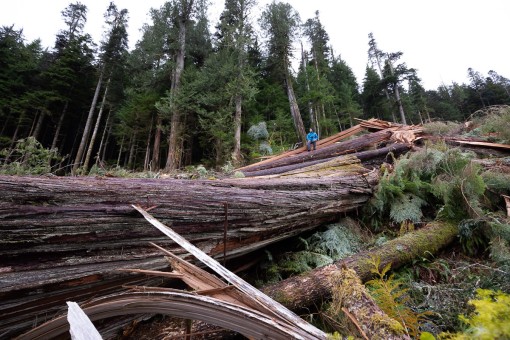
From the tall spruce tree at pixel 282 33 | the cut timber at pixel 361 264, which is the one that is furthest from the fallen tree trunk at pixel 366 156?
the tall spruce tree at pixel 282 33

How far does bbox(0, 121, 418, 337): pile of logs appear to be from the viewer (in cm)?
162

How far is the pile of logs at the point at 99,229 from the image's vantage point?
1.62 metres

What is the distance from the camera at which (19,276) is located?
5.11 feet

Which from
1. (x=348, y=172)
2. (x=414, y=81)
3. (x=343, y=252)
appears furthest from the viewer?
(x=414, y=81)

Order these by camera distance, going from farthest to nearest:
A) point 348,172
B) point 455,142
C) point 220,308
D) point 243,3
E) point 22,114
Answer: point 22,114 < point 243,3 < point 455,142 < point 348,172 < point 220,308

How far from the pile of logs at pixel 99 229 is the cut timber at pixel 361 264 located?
2.39ft

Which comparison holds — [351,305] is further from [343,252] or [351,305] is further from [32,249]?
[32,249]

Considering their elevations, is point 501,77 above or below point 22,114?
above

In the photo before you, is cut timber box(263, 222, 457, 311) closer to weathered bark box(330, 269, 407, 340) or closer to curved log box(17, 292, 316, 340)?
weathered bark box(330, 269, 407, 340)

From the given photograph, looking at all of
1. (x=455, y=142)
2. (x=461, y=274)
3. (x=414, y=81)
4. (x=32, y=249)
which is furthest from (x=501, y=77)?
(x=32, y=249)

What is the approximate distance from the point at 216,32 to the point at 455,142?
2020cm

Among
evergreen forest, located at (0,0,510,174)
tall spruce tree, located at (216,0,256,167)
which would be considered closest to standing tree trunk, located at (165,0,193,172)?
evergreen forest, located at (0,0,510,174)

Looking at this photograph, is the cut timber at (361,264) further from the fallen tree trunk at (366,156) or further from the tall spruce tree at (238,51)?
the tall spruce tree at (238,51)

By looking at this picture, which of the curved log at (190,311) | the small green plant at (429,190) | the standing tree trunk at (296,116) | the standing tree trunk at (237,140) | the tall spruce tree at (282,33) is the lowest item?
the curved log at (190,311)
